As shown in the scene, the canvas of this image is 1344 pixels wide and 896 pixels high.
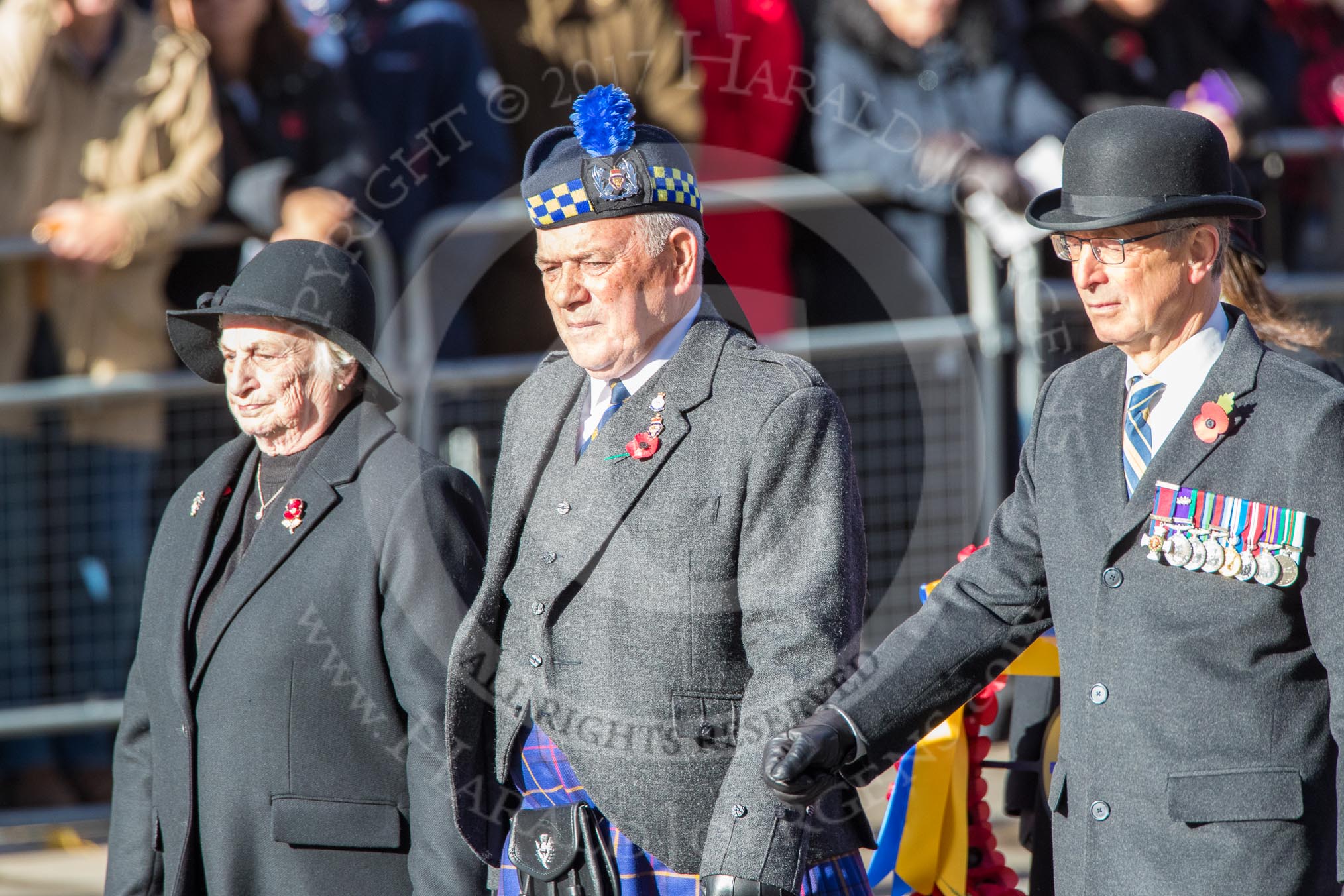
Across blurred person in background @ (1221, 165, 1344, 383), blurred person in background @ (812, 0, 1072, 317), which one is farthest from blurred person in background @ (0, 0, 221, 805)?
blurred person in background @ (1221, 165, 1344, 383)

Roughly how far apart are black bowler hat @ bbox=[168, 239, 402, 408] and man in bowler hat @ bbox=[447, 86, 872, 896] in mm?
543

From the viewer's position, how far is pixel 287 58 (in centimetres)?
558

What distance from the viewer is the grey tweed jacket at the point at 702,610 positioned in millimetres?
2576

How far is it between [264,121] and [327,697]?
314cm

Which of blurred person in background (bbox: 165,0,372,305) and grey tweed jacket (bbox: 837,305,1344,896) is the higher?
blurred person in background (bbox: 165,0,372,305)

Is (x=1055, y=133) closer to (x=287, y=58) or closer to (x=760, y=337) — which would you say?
(x=760, y=337)

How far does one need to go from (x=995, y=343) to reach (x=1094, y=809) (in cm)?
325

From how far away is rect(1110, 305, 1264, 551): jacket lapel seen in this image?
240cm

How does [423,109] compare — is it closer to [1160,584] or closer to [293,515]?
[293,515]

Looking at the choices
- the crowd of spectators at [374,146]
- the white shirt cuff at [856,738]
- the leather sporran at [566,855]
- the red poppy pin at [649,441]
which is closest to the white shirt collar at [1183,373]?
the white shirt cuff at [856,738]

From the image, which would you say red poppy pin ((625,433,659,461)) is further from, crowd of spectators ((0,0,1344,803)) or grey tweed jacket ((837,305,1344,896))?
crowd of spectators ((0,0,1344,803))

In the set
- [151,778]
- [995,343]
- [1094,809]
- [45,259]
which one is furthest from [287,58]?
[1094,809]

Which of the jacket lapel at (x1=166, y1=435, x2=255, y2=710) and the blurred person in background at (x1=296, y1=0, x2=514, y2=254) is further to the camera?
the blurred person in background at (x1=296, y1=0, x2=514, y2=254)

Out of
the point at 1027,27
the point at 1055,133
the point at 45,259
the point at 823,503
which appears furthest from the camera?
the point at 1027,27
